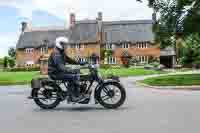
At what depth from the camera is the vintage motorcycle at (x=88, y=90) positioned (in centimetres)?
1152

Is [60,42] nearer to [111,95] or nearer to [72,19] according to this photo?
[111,95]

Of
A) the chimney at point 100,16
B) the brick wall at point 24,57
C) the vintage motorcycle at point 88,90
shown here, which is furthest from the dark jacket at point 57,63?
the brick wall at point 24,57

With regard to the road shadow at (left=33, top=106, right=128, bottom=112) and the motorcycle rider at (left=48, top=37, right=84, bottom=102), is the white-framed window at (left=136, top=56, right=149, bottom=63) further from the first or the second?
the motorcycle rider at (left=48, top=37, right=84, bottom=102)

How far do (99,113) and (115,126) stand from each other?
2.04 meters

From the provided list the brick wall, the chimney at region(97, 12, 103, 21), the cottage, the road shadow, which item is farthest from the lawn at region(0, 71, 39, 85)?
the brick wall

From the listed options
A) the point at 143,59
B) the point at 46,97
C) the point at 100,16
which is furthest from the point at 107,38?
the point at 46,97

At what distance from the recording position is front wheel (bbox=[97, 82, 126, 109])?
11.5 metres

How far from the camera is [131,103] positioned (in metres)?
13.0

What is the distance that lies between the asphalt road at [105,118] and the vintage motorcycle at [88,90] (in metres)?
0.25

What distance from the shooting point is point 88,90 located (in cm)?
1161

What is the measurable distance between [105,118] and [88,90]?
6.26 feet

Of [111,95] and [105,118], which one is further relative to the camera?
[111,95]

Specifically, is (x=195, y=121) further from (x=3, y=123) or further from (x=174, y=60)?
(x=174, y=60)

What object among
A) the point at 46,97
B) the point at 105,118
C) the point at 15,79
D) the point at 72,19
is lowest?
the point at 105,118
